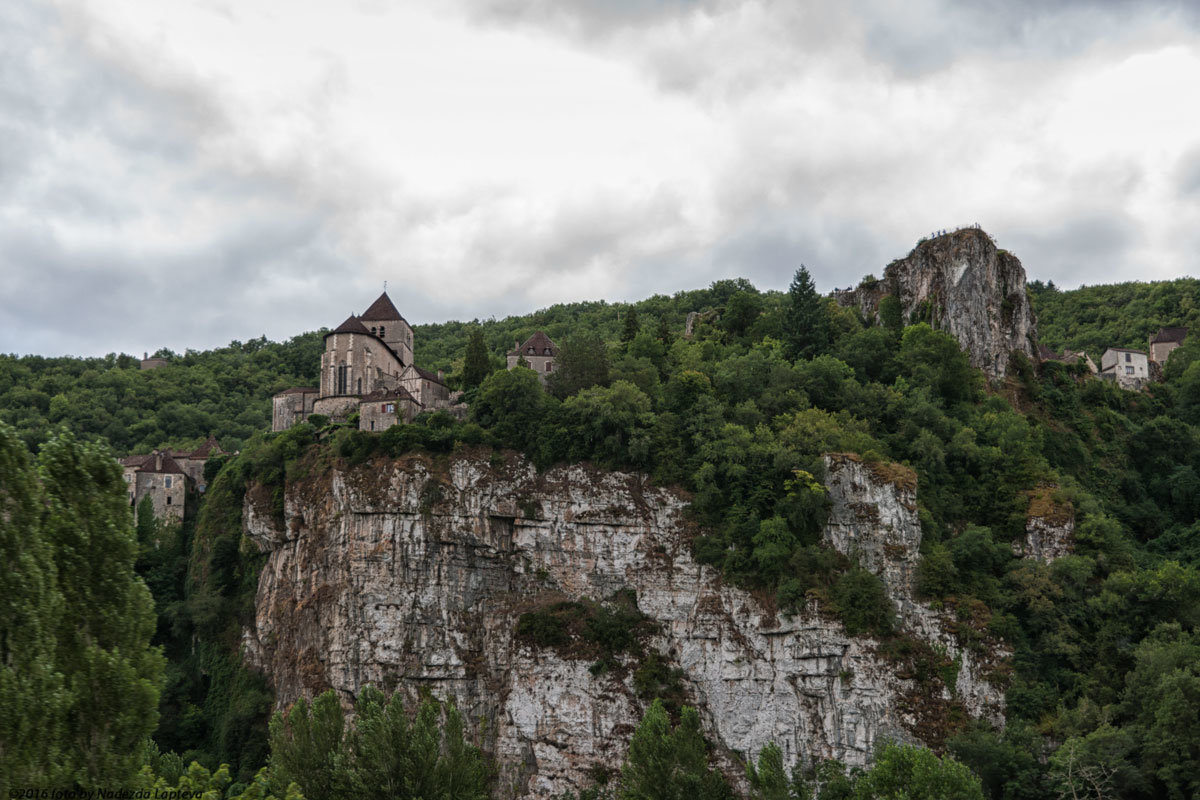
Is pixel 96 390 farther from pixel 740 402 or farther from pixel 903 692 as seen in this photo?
pixel 903 692

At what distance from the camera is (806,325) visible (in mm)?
68688

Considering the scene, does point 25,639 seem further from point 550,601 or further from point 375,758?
point 550,601

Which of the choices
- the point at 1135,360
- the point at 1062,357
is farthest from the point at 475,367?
the point at 1135,360

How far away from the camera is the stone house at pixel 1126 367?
271 ft

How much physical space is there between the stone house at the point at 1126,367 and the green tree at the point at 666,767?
54.5 meters

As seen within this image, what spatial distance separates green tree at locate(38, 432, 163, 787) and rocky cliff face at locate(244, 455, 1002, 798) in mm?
32574

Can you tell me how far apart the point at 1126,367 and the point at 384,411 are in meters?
56.9

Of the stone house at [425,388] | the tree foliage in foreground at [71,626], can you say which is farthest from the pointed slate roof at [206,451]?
the tree foliage in foreground at [71,626]

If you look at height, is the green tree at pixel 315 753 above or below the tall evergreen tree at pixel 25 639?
below

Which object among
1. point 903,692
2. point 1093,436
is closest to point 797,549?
point 903,692

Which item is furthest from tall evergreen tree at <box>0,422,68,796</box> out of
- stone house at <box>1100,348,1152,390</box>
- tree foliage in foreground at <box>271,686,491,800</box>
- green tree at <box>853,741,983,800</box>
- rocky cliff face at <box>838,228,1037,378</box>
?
stone house at <box>1100,348,1152,390</box>

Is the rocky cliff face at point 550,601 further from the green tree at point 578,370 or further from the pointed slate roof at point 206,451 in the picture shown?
the pointed slate roof at point 206,451

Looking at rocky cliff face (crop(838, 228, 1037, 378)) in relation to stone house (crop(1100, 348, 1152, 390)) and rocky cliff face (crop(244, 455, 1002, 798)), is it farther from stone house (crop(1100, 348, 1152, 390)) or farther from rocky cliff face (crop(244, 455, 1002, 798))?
rocky cliff face (crop(244, 455, 1002, 798))

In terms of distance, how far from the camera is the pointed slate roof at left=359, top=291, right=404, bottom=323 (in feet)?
251
